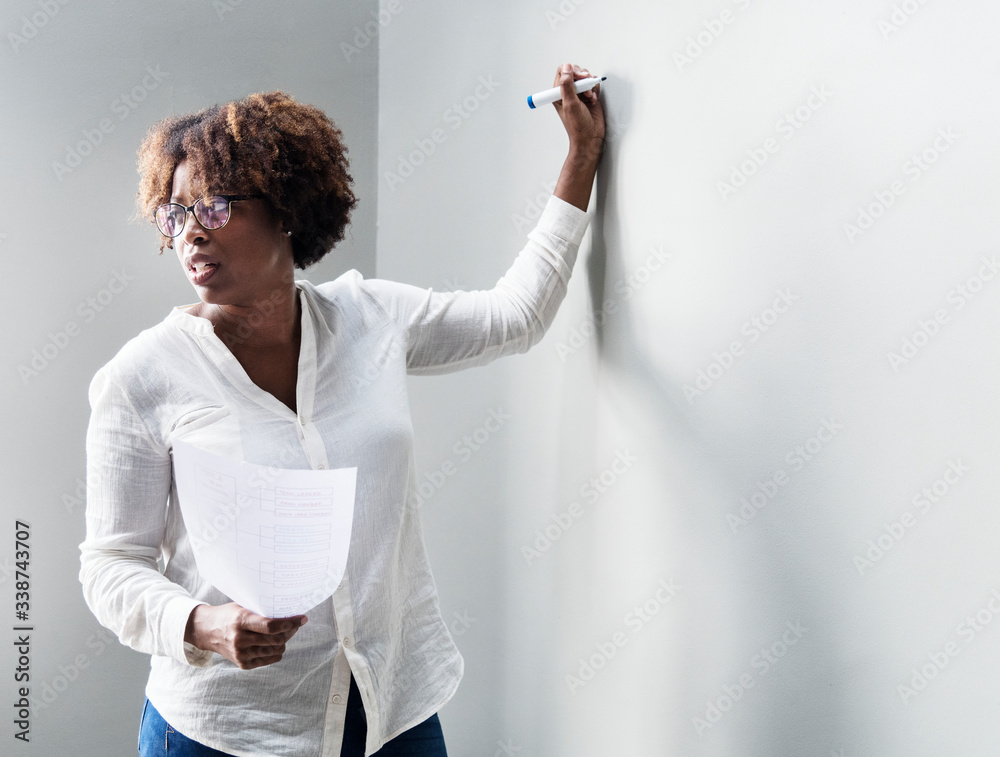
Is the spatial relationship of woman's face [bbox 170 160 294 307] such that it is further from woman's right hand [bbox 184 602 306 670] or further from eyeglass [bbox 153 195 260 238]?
woman's right hand [bbox 184 602 306 670]

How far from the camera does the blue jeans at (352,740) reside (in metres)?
1.03

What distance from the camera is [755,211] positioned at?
946 millimetres

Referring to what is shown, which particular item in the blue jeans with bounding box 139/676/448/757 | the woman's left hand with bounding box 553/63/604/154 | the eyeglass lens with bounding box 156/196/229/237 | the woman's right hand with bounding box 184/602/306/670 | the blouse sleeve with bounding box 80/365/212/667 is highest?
the woman's left hand with bounding box 553/63/604/154

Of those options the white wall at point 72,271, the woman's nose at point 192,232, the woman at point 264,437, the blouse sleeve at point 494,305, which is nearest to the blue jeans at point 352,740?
the woman at point 264,437

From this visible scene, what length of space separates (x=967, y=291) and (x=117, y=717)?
173cm

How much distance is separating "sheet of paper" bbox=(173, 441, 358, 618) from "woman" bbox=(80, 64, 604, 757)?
0.09 m

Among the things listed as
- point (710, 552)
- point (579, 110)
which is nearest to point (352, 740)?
point (710, 552)

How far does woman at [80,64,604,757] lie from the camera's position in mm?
981

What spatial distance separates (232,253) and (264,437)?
0.23m

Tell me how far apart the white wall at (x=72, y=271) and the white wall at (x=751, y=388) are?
0.66 m

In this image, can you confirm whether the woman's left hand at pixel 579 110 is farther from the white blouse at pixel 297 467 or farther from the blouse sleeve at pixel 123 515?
the blouse sleeve at pixel 123 515

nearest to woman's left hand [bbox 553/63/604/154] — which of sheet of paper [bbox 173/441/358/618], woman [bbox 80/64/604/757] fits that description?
woman [bbox 80/64/604/757]

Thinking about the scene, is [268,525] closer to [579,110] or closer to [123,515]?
[123,515]

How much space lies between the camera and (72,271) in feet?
5.51
